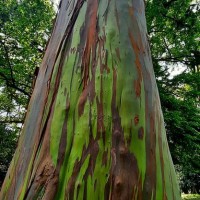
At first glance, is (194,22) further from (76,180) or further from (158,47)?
(76,180)

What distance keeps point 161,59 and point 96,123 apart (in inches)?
411

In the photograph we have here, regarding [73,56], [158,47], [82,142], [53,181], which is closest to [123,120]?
[82,142]

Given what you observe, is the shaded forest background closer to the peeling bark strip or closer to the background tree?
the background tree

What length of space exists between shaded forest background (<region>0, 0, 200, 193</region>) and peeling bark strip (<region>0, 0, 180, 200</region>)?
7.26m

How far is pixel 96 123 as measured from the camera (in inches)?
53.6

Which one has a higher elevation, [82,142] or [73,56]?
[73,56]

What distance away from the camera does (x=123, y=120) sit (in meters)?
1.37

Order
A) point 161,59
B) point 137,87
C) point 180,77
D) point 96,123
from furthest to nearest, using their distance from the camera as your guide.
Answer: point 161,59 → point 180,77 → point 137,87 → point 96,123

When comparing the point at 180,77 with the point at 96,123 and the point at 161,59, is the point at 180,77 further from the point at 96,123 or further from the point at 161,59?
the point at 96,123

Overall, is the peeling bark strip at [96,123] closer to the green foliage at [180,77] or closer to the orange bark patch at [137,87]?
the orange bark patch at [137,87]

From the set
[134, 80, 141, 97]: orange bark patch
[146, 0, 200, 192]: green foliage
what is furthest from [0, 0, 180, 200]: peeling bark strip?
[146, 0, 200, 192]: green foliage

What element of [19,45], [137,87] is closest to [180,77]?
[19,45]

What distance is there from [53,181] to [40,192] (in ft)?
0.24

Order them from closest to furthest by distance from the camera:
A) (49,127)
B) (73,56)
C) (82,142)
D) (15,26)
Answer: (82,142) < (49,127) < (73,56) < (15,26)
